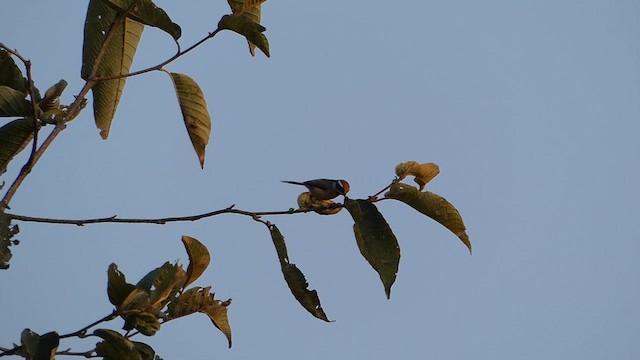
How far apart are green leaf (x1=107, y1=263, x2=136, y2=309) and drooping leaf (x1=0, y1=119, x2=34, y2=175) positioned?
31.5 inches

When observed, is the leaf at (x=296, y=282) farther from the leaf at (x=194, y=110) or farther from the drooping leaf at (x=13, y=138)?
the drooping leaf at (x=13, y=138)

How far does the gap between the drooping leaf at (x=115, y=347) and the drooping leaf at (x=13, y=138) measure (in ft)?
3.20

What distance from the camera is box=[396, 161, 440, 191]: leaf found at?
410 centimetres

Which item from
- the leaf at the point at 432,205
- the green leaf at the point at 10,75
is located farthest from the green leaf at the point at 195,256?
the green leaf at the point at 10,75

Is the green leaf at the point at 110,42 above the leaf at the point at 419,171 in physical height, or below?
above

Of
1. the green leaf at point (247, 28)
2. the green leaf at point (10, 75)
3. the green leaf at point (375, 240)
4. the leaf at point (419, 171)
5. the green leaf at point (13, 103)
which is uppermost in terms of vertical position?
the green leaf at point (10, 75)

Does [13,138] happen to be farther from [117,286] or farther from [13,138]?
[117,286]

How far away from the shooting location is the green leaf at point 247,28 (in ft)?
12.6

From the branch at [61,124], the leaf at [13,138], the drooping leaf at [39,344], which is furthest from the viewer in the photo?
the leaf at [13,138]

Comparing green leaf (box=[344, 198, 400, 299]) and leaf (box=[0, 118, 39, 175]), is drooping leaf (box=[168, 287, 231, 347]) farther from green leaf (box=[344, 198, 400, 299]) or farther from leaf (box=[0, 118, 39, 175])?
leaf (box=[0, 118, 39, 175])

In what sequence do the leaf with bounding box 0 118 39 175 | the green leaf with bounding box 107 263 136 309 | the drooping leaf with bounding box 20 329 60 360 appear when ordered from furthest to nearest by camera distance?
the leaf with bounding box 0 118 39 175, the green leaf with bounding box 107 263 136 309, the drooping leaf with bounding box 20 329 60 360

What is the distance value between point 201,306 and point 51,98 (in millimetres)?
1115

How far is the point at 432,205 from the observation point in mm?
3936

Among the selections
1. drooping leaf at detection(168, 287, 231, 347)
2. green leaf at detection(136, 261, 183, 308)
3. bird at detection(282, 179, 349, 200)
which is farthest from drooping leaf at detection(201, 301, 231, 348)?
bird at detection(282, 179, 349, 200)
